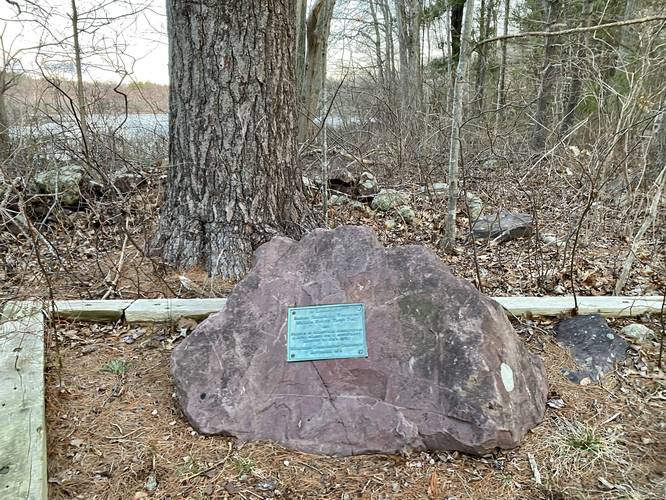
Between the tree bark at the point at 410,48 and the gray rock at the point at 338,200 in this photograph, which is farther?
the tree bark at the point at 410,48

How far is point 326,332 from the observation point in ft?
8.26

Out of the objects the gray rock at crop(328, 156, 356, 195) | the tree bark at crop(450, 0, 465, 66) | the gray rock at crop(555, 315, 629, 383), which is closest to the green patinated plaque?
the gray rock at crop(555, 315, 629, 383)

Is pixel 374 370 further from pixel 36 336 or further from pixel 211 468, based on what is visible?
pixel 36 336

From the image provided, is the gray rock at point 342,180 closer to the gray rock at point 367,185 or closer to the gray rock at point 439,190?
the gray rock at point 367,185

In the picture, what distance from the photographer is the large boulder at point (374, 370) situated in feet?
7.44

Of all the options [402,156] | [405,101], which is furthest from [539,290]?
[405,101]

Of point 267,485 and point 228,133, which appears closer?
point 267,485

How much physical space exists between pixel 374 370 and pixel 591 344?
1.52 meters

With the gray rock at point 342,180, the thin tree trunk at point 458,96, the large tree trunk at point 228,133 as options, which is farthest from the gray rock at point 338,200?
the large tree trunk at point 228,133

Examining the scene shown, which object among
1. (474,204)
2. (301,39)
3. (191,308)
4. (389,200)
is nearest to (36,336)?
(191,308)

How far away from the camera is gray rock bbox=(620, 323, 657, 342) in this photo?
3.07 metres

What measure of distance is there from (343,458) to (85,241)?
3.84 metres

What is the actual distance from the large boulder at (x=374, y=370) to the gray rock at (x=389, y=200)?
3.51 metres

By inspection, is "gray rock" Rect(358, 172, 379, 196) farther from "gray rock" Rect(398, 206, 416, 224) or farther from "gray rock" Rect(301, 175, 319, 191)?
"gray rock" Rect(398, 206, 416, 224)
